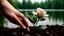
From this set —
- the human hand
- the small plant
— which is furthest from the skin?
the small plant

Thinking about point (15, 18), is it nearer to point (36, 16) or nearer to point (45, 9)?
point (36, 16)

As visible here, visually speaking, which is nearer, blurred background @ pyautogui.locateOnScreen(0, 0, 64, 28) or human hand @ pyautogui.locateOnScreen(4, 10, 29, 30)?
human hand @ pyautogui.locateOnScreen(4, 10, 29, 30)

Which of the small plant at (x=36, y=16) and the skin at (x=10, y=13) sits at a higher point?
the skin at (x=10, y=13)

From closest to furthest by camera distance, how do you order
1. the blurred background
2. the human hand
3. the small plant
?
the human hand
the small plant
the blurred background

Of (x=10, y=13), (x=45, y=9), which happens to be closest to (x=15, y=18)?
(x=10, y=13)

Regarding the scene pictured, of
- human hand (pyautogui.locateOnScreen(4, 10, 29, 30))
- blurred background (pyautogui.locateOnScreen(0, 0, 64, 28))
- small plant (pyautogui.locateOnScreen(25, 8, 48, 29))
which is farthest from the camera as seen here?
blurred background (pyautogui.locateOnScreen(0, 0, 64, 28))

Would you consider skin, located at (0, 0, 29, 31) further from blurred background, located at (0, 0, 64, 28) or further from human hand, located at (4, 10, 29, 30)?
blurred background, located at (0, 0, 64, 28)

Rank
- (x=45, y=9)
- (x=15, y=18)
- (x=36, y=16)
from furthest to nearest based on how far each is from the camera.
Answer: (x=45, y=9) → (x=36, y=16) → (x=15, y=18)

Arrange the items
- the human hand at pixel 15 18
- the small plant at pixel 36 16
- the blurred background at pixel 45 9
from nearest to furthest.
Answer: the human hand at pixel 15 18
the small plant at pixel 36 16
the blurred background at pixel 45 9

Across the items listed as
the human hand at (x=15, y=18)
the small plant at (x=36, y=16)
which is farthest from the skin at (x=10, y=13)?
the small plant at (x=36, y=16)

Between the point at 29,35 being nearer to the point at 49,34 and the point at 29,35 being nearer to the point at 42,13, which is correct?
the point at 49,34

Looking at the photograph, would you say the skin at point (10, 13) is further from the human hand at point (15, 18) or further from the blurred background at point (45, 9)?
the blurred background at point (45, 9)

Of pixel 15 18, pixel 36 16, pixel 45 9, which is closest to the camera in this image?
pixel 15 18
